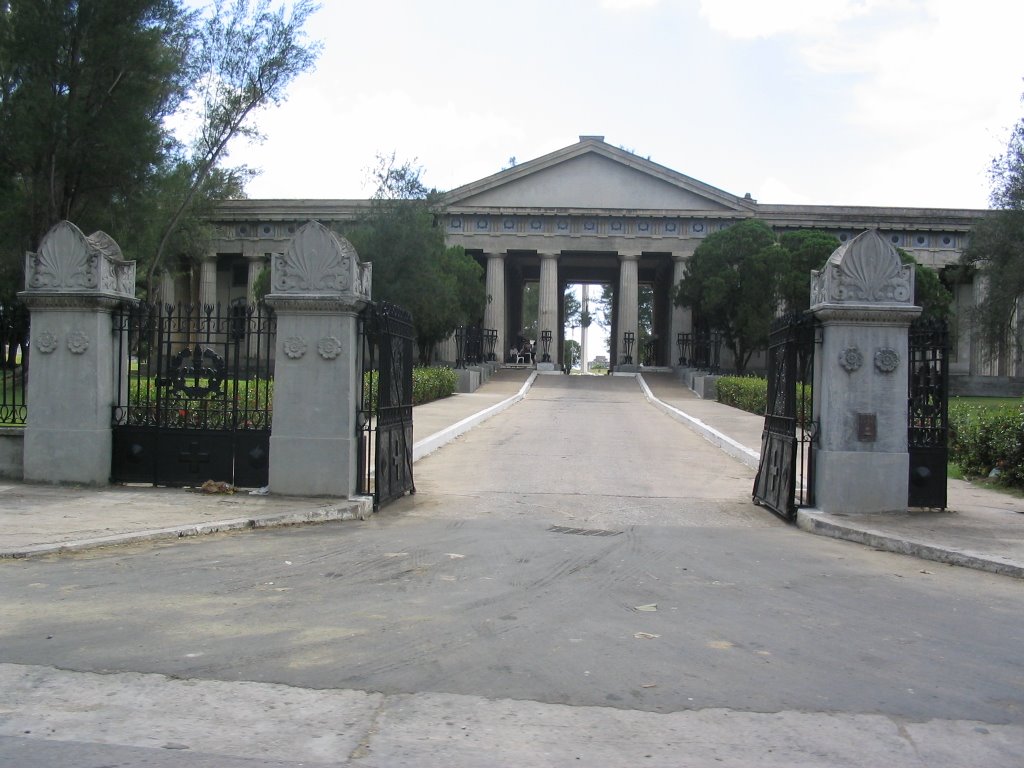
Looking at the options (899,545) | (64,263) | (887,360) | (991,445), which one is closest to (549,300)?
(991,445)

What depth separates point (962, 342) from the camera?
57750 mm

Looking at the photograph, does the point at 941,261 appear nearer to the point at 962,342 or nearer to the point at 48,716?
the point at 962,342

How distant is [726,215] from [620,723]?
53.4 m

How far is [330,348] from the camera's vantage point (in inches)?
426

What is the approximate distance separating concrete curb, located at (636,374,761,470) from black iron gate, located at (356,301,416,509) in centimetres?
618

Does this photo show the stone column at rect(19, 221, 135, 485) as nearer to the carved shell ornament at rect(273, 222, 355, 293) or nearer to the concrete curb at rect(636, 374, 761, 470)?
the carved shell ornament at rect(273, 222, 355, 293)

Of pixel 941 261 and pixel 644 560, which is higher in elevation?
pixel 941 261

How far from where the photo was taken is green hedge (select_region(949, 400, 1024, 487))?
45.4 ft

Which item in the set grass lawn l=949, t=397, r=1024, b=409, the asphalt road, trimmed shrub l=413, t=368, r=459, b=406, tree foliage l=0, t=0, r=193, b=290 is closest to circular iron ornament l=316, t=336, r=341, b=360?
the asphalt road

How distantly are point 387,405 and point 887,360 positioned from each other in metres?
5.83

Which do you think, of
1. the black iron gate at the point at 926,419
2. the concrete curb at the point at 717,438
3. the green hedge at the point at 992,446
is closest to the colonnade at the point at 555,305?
the concrete curb at the point at 717,438

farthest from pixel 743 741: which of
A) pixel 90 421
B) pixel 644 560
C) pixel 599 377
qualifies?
pixel 599 377

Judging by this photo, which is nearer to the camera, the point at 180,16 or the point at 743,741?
the point at 743,741

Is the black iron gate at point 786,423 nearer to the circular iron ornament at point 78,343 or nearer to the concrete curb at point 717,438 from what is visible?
the concrete curb at point 717,438
